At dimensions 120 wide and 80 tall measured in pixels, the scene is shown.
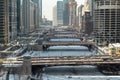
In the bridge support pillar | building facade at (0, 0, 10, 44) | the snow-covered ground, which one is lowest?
the snow-covered ground

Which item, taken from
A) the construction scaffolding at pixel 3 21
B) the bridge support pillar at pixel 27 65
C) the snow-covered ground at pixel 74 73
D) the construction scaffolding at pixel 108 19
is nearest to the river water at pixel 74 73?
the snow-covered ground at pixel 74 73

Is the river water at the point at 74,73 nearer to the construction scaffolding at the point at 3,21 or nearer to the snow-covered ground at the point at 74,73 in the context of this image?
the snow-covered ground at the point at 74,73

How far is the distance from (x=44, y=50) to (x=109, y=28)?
44.7ft

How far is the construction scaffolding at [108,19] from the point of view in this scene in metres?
94.1

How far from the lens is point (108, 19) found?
312ft

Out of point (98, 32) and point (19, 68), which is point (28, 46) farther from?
point (19, 68)

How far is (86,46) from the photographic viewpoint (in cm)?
9725

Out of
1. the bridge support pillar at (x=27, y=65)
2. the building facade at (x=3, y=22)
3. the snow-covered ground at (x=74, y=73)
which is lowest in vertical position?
the snow-covered ground at (x=74, y=73)

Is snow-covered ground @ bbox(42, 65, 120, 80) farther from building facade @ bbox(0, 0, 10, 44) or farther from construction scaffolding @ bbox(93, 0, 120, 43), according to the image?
construction scaffolding @ bbox(93, 0, 120, 43)

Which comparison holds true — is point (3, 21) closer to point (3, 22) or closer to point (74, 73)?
point (3, 22)

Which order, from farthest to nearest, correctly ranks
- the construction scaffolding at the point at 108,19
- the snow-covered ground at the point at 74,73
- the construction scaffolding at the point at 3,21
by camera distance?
the construction scaffolding at the point at 108,19 < the construction scaffolding at the point at 3,21 < the snow-covered ground at the point at 74,73

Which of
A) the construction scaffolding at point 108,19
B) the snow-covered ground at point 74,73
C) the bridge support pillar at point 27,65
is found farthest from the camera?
the construction scaffolding at point 108,19

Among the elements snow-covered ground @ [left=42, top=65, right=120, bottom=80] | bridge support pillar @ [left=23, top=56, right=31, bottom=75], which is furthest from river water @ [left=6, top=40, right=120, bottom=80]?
bridge support pillar @ [left=23, top=56, right=31, bottom=75]

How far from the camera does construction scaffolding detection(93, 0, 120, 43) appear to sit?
94062mm
